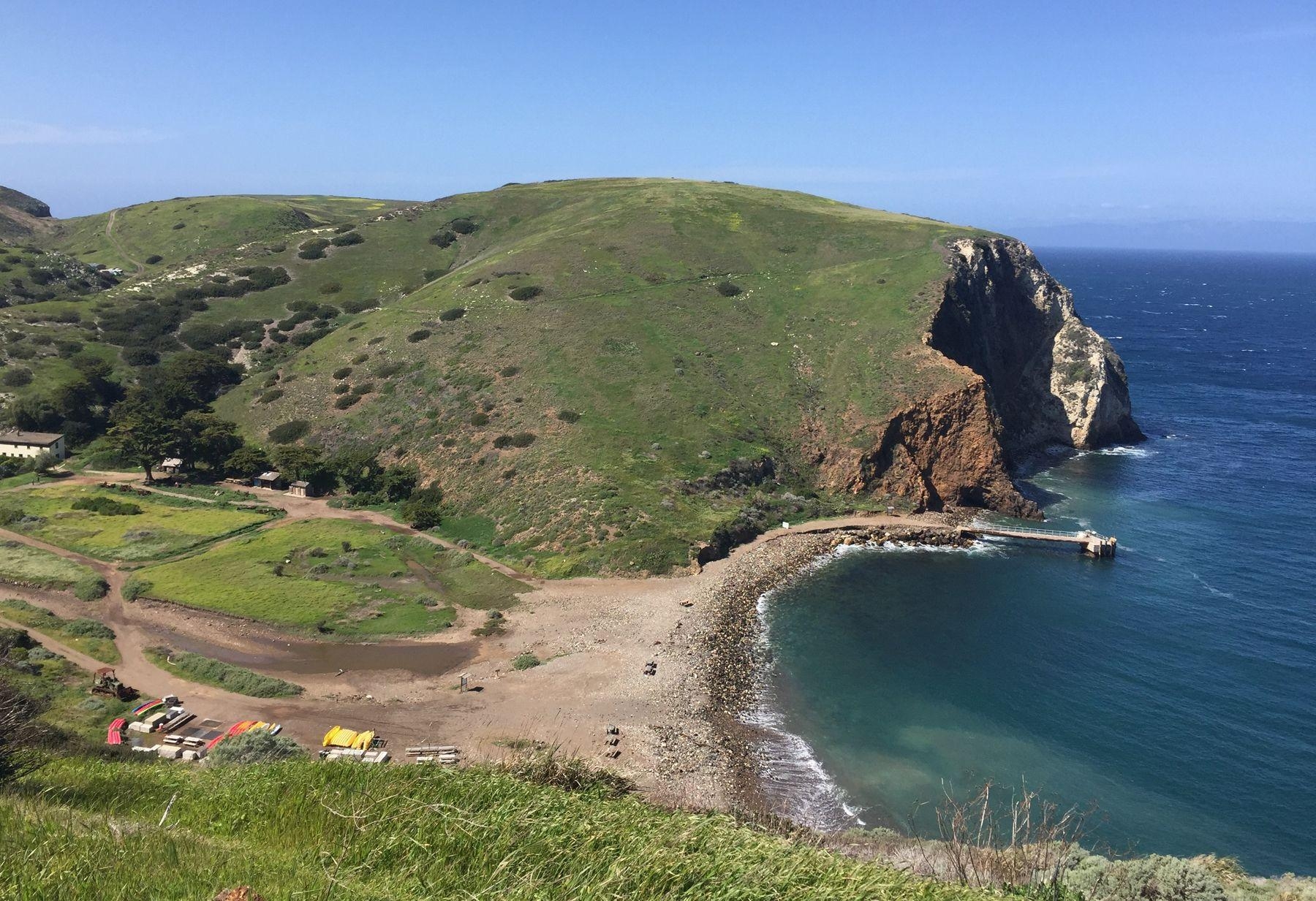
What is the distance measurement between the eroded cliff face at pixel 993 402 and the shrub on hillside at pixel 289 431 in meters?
53.3

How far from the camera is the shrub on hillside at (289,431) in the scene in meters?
77.8

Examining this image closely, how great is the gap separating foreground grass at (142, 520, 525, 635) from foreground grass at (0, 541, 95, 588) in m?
4.52

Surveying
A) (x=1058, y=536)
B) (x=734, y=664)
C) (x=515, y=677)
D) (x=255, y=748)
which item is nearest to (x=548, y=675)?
(x=515, y=677)

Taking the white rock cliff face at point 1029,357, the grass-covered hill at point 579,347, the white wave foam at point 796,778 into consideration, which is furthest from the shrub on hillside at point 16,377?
the white rock cliff face at point 1029,357

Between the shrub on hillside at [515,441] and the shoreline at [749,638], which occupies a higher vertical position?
the shrub on hillside at [515,441]

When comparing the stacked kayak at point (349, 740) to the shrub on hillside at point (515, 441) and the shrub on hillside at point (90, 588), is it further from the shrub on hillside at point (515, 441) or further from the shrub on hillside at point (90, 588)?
the shrub on hillside at point (515, 441)

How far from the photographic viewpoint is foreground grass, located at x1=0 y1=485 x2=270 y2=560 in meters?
56.6

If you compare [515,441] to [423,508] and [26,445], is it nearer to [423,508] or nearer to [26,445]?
[423,508]

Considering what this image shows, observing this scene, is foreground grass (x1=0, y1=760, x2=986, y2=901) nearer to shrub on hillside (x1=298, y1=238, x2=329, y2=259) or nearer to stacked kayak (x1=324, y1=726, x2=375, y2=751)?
stacked kayak (x1=324, y1=726, x2=375, y2=751)

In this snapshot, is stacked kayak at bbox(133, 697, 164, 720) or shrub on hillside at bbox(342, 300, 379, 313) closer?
stacked kayak at bbox(133, 697, 164, 720)

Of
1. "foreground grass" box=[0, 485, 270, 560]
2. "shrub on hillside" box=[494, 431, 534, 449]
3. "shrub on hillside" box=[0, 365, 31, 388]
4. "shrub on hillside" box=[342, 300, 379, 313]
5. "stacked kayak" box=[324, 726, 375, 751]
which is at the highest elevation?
"shrub on hillside" box=[342, 300, 379, 313]

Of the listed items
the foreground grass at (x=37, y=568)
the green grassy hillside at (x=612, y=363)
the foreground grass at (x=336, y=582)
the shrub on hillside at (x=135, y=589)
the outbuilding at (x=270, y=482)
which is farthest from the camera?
the outbuilding at (x=270, y=482)

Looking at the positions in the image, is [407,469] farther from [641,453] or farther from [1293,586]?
[1293,586]

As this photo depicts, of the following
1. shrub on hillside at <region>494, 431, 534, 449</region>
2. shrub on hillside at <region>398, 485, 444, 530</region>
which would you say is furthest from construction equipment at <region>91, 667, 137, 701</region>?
shrub on hillside at <region>494, 431, 534, 449</region>
